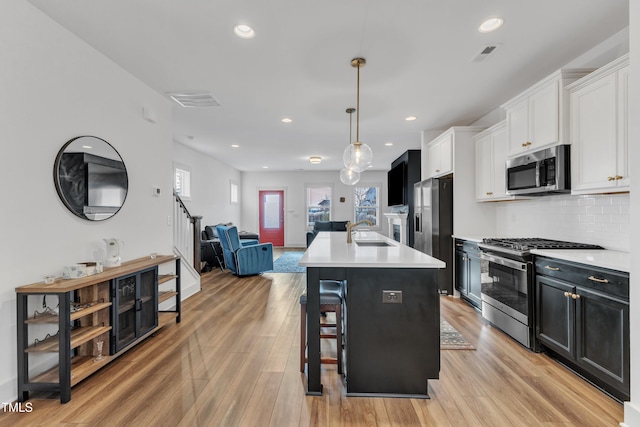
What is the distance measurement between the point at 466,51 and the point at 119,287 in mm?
3618

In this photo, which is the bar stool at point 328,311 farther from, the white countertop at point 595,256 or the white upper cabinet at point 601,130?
the white upper cabinet at point 601,130

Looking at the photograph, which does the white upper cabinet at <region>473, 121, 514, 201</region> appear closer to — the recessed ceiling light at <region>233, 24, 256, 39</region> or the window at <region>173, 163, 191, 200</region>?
the recessed ceiling light at <region>233, 24, 256, 39</region>

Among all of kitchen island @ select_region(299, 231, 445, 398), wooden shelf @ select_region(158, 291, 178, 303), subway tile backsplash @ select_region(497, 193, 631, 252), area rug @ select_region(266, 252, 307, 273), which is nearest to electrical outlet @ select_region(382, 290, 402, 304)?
kitchen island @ select_region(299, 231, 445, 398)

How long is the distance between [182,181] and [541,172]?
20.5ft

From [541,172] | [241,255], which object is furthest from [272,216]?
[541,172]

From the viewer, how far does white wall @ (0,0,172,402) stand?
6.23ft

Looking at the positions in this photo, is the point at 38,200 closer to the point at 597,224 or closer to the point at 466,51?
the point at 466,51

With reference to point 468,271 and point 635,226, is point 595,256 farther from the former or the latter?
point 468,271

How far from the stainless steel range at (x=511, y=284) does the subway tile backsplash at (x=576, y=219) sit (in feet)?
0.44

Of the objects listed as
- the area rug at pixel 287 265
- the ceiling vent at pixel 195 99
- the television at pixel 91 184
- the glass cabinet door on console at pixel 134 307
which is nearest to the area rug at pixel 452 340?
the glass cabinet door on console at pixel 134 307

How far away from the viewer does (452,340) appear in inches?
111

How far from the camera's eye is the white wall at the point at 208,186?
6531mm

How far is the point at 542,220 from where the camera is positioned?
10.7 ft

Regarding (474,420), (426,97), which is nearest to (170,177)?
(426,97)
